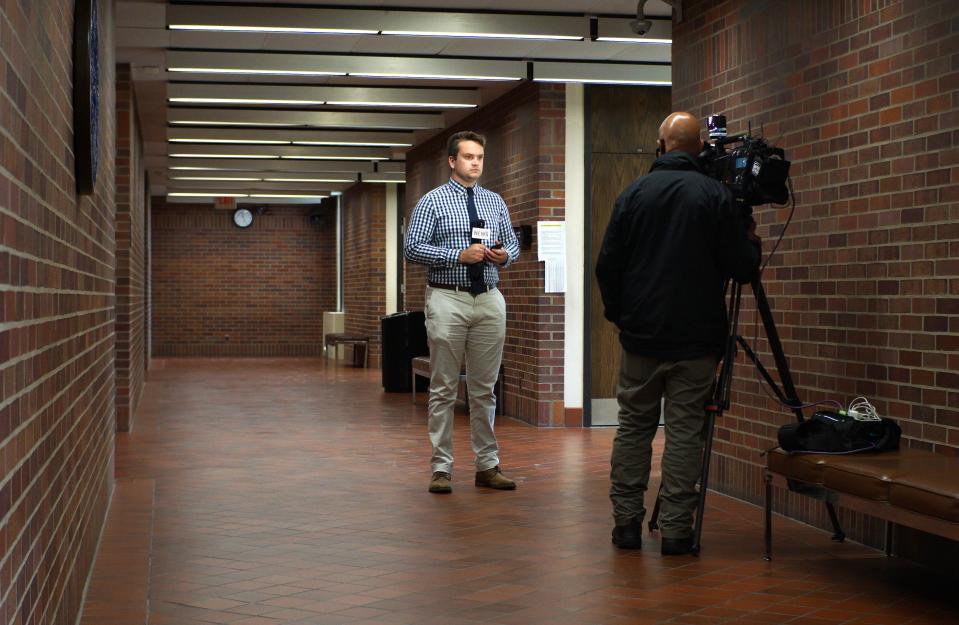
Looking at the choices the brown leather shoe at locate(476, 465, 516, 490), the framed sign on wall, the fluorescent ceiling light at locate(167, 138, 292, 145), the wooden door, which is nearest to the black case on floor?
the fluorescent ceiling light at locate(167, 138, 292, 145)

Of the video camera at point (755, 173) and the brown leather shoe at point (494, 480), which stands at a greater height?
the video camera at point (755, 173)

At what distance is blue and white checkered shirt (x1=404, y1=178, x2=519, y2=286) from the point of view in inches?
224

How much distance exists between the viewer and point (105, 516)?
16.6 feet

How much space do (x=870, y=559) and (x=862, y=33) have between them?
6.52ft

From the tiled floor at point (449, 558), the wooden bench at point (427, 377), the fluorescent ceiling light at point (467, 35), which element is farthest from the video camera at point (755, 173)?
the wooden bench at point (427, 377)

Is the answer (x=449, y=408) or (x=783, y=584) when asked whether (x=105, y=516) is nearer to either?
(x=449, y=408)

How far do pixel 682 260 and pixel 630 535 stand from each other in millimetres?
1052

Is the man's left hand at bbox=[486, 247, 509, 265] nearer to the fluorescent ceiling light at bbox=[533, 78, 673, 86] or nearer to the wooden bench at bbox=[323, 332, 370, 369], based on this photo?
the fluorescent ceiling light at bbox=[533, 78, 673, 86]

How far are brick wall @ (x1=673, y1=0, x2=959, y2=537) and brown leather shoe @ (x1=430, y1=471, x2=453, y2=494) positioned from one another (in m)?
Answer: 1.32

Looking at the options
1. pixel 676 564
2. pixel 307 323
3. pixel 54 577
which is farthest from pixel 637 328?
pixel 307 323

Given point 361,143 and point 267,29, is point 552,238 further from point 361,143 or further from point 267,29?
point 361,143

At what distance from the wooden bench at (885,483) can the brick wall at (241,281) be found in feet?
63.7

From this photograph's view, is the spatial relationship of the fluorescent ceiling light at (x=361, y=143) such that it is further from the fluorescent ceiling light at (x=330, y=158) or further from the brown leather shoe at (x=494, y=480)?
the brown leather shoe at (x=494, y=480)

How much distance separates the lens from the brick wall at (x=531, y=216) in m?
9.19
